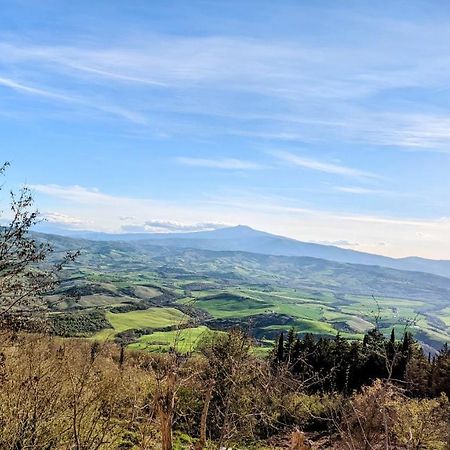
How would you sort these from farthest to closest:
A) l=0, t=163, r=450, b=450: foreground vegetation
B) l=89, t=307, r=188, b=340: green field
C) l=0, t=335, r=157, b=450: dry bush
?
l=89, t=307, r=188, b=340: green field
l=0, t=335, r=157, b=450: dry bush
l=0, t=163, r=450, b=450: foreground vegetation

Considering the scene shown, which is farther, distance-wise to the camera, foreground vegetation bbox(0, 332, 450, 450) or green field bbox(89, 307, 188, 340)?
green field bbox(89, 307, 188, 340)

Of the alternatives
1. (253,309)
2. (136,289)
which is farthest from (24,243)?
(136,289)

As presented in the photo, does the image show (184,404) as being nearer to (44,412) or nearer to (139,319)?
(44,412)

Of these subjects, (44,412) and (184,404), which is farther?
(184,404)

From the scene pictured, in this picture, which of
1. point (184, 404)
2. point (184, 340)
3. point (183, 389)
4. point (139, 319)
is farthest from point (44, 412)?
point (139, 319)

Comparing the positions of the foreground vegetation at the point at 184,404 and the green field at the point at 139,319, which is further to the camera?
the green field at the point at 139,319

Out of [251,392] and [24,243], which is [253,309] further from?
[24,243]

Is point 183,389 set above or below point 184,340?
below

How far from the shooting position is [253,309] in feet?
528

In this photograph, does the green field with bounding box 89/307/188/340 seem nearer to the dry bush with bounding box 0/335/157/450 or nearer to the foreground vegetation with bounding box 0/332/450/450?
the foreground vegetation with bounding box 0/332/450/450

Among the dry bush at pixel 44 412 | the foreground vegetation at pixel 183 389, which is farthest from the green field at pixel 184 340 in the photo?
the dry bush at pixel 44 412

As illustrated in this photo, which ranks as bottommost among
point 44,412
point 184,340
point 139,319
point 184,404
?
point 139,319

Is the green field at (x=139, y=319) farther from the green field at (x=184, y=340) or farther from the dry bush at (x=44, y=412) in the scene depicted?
the dry bush at (x=44, y=412)

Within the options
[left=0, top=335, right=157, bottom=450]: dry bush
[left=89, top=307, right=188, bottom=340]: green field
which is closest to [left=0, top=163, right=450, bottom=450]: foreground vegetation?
[left=0, top=335, right=157, bottom=450]: dry bush
